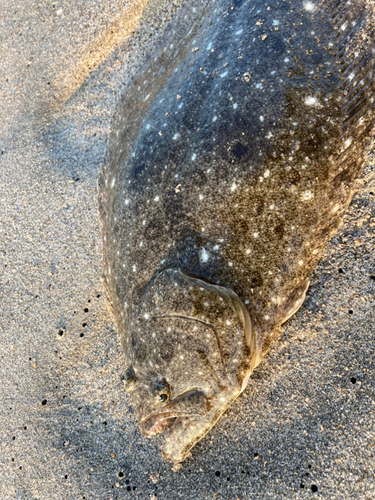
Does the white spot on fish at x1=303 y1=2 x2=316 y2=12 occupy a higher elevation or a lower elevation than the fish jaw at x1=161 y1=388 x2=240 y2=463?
higher

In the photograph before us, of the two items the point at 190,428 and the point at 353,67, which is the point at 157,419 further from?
the point at 353,67

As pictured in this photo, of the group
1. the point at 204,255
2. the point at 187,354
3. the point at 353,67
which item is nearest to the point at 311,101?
the point at 353,67

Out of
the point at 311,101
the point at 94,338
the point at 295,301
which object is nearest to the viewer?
the point at 311,101

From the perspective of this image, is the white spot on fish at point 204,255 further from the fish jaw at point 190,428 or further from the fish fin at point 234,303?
the fish jaw at point 190,428

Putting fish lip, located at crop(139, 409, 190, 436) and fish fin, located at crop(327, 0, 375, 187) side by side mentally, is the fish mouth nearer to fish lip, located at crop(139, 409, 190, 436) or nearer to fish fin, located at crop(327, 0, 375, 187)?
fish lip, located at crop(139, 409, 190, 436)

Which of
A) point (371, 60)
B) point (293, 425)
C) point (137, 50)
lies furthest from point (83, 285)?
point (371, 60)

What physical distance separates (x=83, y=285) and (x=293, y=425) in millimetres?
1958

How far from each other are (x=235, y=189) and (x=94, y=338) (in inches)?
70.5

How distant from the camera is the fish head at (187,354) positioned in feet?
6.26

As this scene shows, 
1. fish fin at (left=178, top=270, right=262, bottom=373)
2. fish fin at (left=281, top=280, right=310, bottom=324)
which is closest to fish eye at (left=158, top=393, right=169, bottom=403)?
fish fin at (left=178, top=270, right=262, bottom=373)

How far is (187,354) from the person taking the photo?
1.92 m

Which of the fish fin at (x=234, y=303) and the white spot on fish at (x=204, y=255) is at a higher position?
the white spot on fish at (x=204, y=255)

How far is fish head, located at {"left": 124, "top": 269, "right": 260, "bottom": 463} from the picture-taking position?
191cm

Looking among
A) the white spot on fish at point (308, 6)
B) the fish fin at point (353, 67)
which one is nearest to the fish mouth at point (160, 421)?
the fish fin at point (353, 67)
